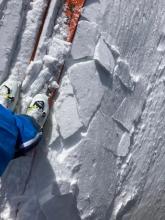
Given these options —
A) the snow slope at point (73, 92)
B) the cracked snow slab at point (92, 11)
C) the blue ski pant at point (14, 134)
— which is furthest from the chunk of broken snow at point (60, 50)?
the blue ski pant at point (14, 134)

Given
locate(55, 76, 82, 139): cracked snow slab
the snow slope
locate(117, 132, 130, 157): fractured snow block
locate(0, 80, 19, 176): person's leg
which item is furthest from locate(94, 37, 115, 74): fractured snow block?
locate(0, 80, 19, 176): person's leg

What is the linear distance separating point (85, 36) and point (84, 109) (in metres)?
0.26

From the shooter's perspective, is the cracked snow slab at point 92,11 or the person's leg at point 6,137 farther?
the cracked snow slab at point 92,11

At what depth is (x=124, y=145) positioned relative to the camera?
1.89 metres

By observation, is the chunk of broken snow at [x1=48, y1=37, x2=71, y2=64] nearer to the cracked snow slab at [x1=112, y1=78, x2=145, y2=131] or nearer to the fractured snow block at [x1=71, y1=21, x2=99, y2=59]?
the fractured snow block at [x1=71, y1=21, x2=99, y2=59]

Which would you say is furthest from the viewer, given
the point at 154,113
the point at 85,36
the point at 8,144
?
the point at 154,113

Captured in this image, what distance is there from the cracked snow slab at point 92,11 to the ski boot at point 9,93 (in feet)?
1.13

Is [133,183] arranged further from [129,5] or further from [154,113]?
[129,5]

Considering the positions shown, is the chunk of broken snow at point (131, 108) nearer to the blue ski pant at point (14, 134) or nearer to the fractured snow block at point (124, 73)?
the fractured snow block at point (124, 73)

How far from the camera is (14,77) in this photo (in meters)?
1.76

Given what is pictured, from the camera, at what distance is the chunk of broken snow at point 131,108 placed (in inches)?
73.0

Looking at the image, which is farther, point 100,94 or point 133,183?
point 133,183

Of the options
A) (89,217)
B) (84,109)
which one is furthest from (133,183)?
(84,109)

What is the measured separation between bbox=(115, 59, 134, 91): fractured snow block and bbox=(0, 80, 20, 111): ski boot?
372mm
